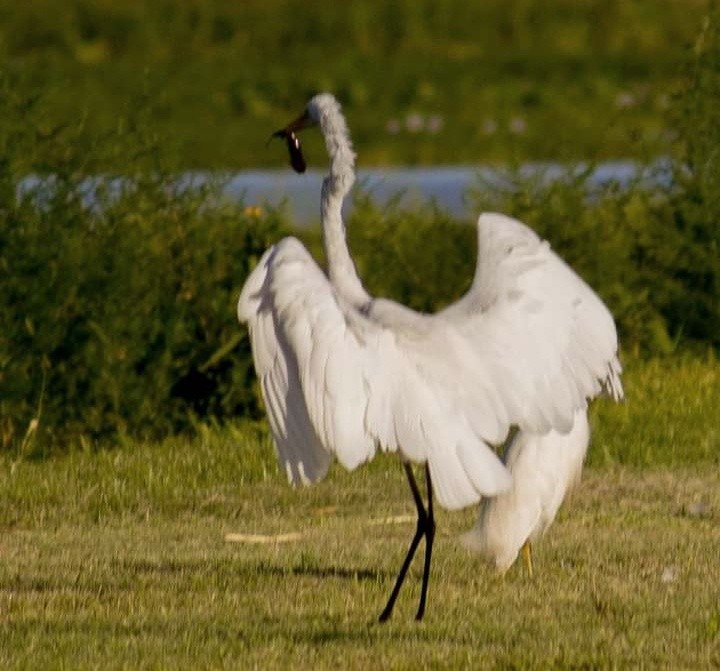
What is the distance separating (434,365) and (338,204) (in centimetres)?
86

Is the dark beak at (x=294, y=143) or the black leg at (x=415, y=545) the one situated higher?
the dark beak at (x=294, y=143)

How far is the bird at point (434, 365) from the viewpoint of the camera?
19.6 ft

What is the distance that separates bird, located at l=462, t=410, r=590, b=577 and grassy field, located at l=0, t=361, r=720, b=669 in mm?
119

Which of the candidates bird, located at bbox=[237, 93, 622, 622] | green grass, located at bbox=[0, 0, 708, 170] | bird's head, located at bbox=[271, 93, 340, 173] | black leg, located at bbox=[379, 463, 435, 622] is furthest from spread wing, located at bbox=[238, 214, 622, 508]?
green grass, located at bbox=[0, 0, 708, 170]

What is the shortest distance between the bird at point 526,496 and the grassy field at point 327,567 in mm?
119

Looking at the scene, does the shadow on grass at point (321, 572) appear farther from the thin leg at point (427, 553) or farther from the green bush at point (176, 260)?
the green bush at point (176, 260)

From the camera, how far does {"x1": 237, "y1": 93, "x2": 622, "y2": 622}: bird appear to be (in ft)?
19.6

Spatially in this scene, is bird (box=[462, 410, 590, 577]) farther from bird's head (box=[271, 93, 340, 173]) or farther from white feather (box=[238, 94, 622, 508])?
bird's head (box=[271, 93, 340, 173])

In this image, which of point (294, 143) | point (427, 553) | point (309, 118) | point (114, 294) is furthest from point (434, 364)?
point (114, 294)

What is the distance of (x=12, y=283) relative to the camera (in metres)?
9.97

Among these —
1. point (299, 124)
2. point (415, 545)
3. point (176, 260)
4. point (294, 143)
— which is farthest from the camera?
point (176, 260)

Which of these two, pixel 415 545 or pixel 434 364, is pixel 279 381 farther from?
pixel 415 545

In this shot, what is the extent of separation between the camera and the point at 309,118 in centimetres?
704

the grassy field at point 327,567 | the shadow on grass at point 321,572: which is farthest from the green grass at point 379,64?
the shadow on grass at point 321,572
